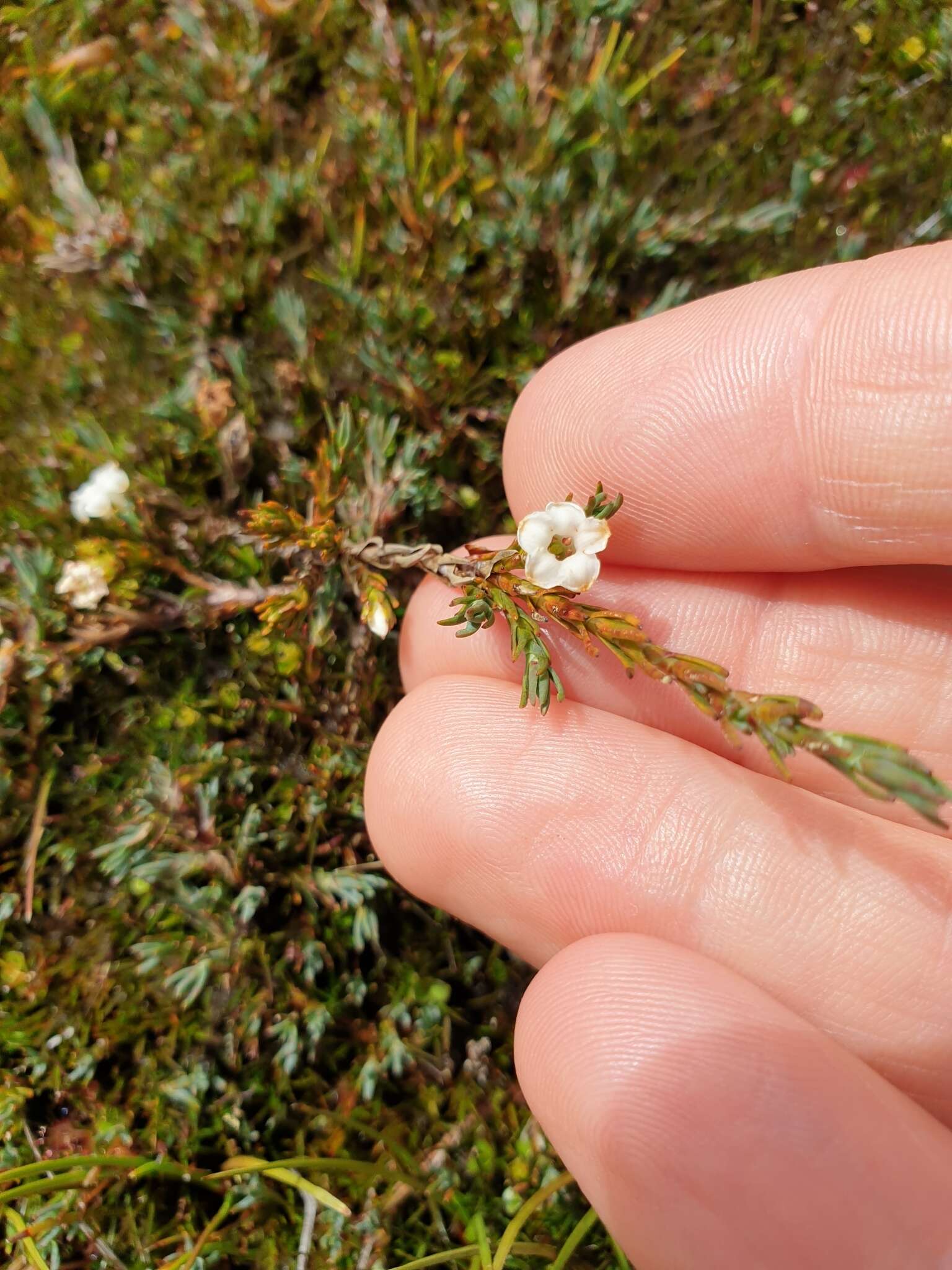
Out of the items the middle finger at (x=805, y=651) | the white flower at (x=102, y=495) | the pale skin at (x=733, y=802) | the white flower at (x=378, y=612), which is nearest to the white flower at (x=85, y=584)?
the white flower at (x=102, y=495)

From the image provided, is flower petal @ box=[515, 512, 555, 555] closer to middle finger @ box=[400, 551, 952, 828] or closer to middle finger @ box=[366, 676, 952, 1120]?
middle finger @ box=[400, 551, 952, 828]

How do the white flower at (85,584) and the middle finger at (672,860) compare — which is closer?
the middle finger at (672,860)

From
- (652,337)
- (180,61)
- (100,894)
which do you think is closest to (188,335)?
(180,61)

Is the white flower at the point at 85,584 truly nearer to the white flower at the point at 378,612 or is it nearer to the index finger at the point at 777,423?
the white flower at the point at 378,612

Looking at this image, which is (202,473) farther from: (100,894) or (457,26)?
(457,26)

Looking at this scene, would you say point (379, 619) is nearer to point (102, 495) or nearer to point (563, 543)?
point (563, 543)

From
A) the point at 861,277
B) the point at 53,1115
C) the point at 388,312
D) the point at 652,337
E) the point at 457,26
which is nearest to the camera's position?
the point at 861,277

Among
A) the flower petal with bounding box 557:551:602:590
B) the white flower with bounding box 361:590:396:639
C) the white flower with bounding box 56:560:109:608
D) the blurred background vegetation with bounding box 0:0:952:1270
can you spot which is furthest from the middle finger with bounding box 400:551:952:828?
the white flower with bounding box 56:560:109:608

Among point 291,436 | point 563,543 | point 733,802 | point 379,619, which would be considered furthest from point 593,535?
point 291,436
